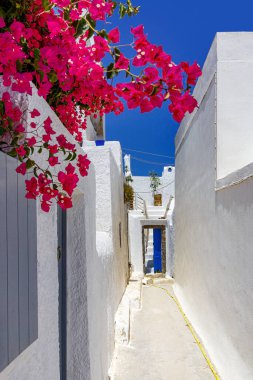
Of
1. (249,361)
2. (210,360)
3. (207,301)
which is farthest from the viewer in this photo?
(207,301)

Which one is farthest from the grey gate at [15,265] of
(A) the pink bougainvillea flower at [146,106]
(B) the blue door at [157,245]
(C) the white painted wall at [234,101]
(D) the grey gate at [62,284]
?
(B) the blue door at [157,245]

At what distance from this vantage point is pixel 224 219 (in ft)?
19.1

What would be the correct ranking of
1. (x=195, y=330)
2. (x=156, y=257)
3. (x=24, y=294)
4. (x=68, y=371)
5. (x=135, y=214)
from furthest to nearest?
(x=156, y=257)
(x=135, y=214)
(x=195, y=330)
(x=68, y=371)
(x=24, y=294)

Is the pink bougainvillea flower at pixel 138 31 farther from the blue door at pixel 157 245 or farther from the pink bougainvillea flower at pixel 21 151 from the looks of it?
the blue door at pixel 157 245

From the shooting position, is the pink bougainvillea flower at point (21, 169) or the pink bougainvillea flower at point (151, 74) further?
the pink bougainvillea flower at point (21, 169)

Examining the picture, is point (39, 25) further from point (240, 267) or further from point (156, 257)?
point (156, 257)

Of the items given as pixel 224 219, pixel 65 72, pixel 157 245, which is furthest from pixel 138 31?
pixel 157 245

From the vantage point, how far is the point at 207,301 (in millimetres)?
7305

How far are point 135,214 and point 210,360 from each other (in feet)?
49.3

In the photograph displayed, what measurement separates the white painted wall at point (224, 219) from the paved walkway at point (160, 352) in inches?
12.2

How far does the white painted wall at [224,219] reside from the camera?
189 inches

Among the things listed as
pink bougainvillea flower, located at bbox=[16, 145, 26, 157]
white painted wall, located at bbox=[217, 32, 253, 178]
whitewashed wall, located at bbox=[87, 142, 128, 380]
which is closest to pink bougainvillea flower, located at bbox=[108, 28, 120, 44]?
pink bougainvillea flower, located at bbox=[16, 145, 26, 157]

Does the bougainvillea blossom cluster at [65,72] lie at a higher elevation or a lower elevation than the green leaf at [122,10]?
lower

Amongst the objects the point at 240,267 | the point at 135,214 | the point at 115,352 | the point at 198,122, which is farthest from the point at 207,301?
the point at 135,214
